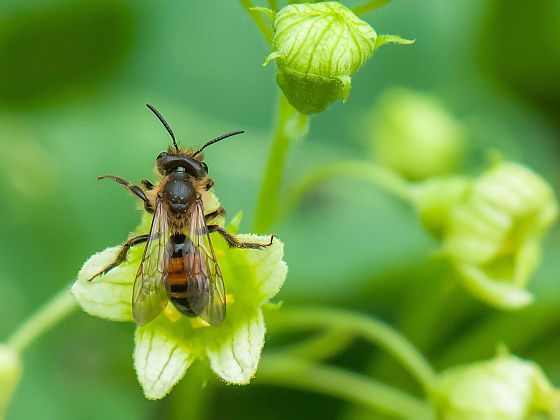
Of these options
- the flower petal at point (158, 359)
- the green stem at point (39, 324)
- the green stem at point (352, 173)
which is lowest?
the green stem at point (39, 324)

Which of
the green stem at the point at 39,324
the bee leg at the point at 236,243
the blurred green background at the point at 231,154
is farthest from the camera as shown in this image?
the blurred green background at the point at 231,154

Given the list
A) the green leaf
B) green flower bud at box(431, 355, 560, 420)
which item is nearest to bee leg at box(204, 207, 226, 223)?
the green leaf

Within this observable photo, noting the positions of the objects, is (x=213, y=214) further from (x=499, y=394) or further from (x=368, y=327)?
(x=499, y=394)

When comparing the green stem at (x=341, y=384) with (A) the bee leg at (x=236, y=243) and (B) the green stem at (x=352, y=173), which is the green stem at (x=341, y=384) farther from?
(A) the bee leg at (x=236, y=243)

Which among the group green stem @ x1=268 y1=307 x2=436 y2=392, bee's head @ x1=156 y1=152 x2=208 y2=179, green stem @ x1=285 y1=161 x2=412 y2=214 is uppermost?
bee's head @ x1=156 y1=152 x2=208 y2=179

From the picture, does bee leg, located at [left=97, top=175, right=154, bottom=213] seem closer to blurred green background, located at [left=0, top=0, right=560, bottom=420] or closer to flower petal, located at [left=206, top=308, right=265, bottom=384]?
flower petal, located at [left=206, top=308, right=265, bottom=384]

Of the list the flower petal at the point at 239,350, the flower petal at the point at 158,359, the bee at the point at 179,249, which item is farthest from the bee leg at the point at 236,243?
the flower petal at the point at 158,359

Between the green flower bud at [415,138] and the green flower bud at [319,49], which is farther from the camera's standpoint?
the green flower bud at [415,138]

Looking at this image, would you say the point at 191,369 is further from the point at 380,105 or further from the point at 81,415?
the point at 380,105
